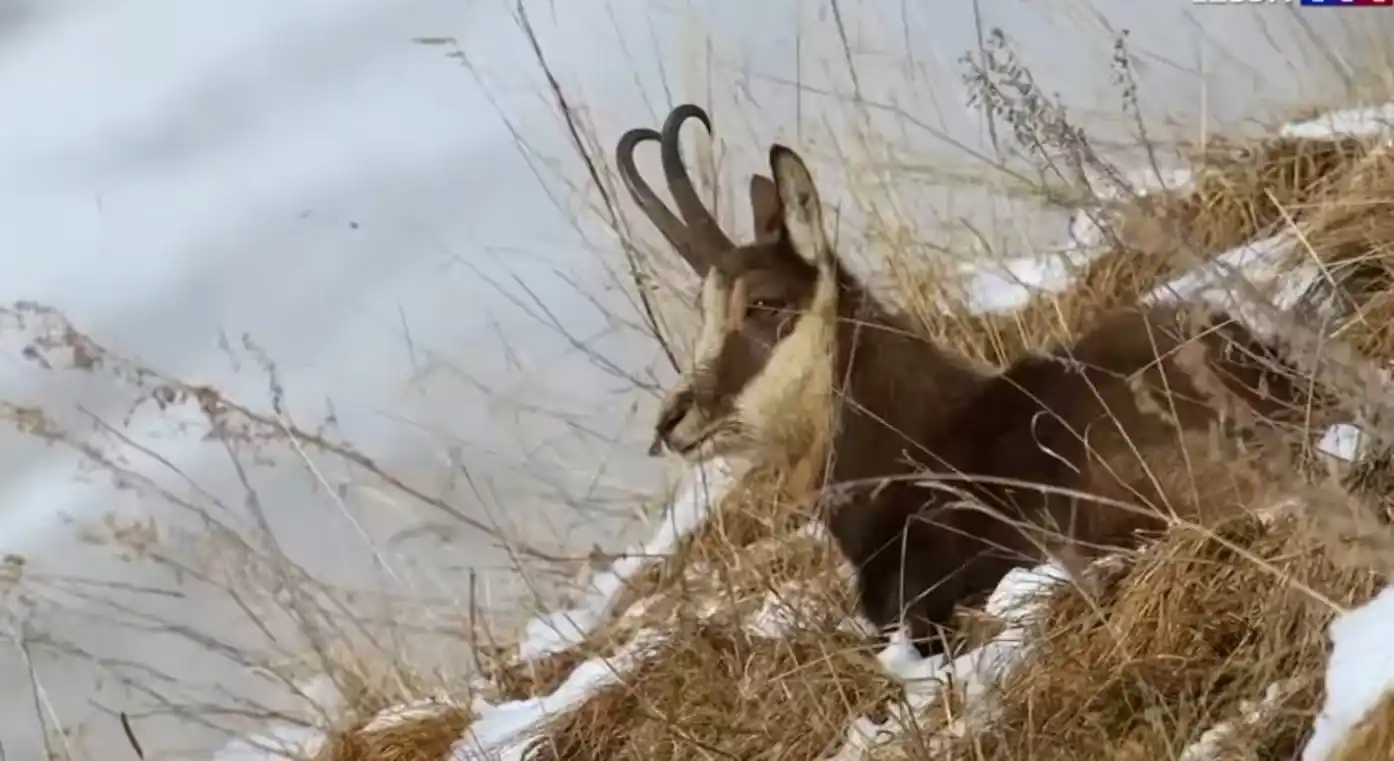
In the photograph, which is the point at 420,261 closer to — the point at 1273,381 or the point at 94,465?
the point at 94,465

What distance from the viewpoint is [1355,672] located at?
1155 mm

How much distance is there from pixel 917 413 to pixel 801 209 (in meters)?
0.27

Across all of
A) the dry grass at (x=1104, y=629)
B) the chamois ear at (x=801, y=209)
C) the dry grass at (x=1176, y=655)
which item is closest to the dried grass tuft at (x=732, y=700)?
the dry grass at (x=1104, y=629)

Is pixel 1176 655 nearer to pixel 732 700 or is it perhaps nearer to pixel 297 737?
pixel 732 700

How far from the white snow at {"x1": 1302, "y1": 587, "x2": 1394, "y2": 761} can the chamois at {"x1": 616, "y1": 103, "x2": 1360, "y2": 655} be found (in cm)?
36

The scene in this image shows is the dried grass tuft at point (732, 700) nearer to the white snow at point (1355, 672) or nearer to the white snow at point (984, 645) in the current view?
the white snow at point (984, 645)

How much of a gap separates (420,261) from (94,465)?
0.70m

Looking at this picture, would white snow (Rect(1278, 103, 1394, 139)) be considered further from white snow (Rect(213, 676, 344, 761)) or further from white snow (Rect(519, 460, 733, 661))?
white snow (Rect(213, 676, 344, 761))

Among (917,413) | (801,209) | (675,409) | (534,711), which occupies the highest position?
(801,209)

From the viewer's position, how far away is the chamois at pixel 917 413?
1.60 metres

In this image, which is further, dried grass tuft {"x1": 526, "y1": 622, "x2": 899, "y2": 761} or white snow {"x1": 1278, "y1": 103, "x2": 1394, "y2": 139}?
white snow {"x1": 1278, "y1": 103, "x2": 1394, "y2": 139}

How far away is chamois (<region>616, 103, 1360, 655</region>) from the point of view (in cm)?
160

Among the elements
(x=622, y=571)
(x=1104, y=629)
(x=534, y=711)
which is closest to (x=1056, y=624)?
(x=1104, y=629)

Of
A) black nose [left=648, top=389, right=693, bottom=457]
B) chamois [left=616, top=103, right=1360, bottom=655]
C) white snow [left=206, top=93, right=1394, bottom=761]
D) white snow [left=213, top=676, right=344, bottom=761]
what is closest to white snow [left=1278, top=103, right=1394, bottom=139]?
white snow [left=206, top=93, right=1394, bottom=761]
